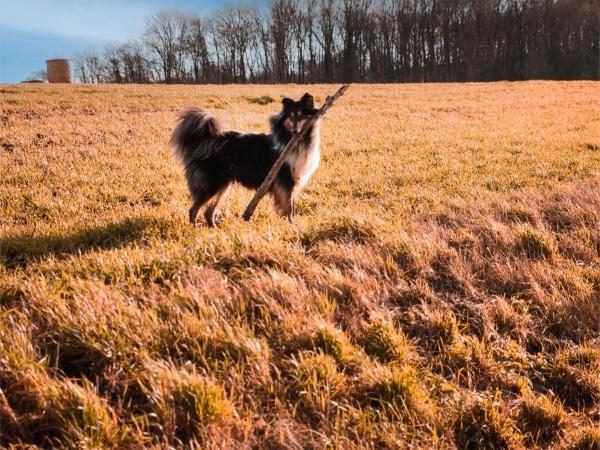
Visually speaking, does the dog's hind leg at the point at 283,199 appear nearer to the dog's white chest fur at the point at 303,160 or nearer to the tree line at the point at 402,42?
the dog's white chest fur at the point at 303,160

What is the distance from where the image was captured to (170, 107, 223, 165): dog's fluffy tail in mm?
5098

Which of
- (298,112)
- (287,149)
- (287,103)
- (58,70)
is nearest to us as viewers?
(287,149)

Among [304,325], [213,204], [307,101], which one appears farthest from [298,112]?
[304,325]

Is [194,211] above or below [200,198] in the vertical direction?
below

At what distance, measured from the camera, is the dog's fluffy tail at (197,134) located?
5.10 metres

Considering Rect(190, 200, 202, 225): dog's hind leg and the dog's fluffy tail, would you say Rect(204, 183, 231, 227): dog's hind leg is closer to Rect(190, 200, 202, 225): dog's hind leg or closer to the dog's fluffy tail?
Rect(190, 200, 202, 225): dog's hind leg

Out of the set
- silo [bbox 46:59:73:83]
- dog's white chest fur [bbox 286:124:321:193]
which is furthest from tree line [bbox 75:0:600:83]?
dog's white chest fur [bbox 286:124:321:193]

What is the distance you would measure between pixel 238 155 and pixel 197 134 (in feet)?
1.98

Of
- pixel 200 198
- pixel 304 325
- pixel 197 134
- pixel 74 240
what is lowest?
pixel 304 325

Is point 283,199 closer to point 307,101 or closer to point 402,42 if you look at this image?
point 307,101

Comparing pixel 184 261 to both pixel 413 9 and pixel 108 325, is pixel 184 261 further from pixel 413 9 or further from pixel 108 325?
pixel 413 9

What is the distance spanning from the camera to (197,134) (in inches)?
203

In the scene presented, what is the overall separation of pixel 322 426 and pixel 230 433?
449 mm

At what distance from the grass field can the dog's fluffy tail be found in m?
0.96
